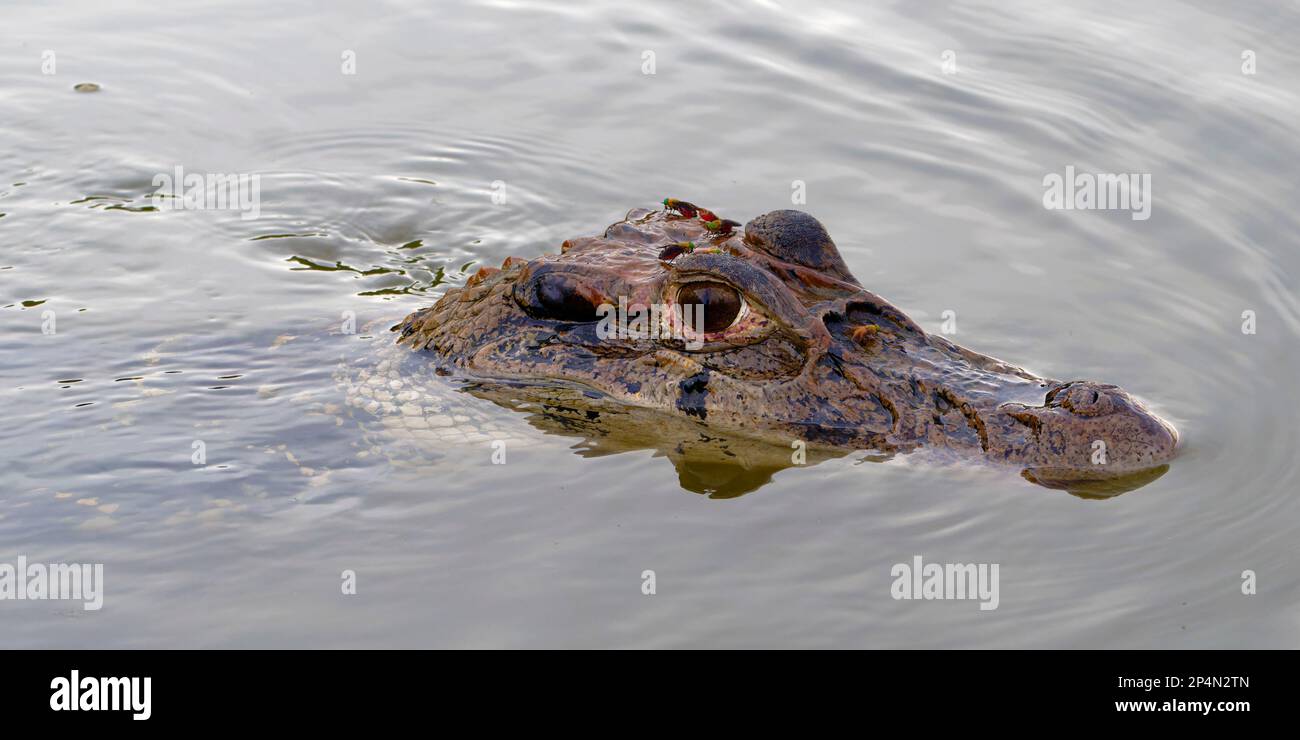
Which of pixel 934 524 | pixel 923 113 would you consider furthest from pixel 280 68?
pixel 934 524

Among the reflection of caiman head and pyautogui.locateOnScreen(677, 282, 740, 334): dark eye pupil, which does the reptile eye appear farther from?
pyautogui.locateOnScreen(677, 282, 740, 334): dark eye pupil

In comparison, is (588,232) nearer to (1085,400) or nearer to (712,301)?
(712,301)

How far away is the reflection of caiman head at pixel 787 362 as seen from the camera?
220 inches

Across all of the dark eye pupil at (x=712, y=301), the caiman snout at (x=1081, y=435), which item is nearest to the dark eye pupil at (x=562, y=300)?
the dark eye pupil at (x=712, y=301)

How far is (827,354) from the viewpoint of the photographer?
5840 mm

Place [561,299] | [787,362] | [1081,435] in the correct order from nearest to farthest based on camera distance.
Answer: [1081,435] → [787,362] → [561,299]

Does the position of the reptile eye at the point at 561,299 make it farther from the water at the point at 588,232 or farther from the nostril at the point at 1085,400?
the nostril at the point at 1085,400

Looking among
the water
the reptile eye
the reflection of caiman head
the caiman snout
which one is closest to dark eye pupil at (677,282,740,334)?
the reflection of caiman head

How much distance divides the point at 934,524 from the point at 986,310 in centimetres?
264

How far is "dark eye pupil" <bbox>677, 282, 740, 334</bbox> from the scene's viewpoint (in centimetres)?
587

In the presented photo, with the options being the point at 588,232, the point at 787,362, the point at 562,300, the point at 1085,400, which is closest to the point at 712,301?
the point at 787,362

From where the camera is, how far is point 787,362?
19.3 feet

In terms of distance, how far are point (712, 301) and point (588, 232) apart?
11.7 feet
